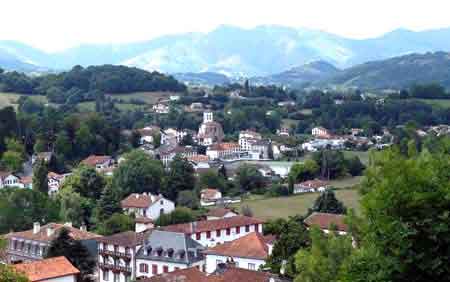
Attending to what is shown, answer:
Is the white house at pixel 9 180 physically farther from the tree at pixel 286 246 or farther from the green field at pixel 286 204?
the tree at pixel 286 246

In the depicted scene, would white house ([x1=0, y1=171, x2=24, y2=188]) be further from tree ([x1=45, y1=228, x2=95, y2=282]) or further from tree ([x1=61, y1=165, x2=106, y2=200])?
tree ([x1=45, y1=228, x2=95, y2=282])

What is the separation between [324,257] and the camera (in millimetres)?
14602

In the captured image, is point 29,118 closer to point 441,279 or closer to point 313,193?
point 313,193

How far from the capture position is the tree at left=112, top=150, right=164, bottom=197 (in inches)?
2221

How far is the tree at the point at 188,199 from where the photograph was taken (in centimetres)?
5316

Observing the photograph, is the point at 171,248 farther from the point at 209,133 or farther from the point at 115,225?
the point at 209,133

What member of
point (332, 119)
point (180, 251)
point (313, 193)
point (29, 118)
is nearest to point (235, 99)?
point (332, 119)

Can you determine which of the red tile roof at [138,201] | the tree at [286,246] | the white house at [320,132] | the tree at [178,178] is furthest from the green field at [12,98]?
the tree at [286,246]

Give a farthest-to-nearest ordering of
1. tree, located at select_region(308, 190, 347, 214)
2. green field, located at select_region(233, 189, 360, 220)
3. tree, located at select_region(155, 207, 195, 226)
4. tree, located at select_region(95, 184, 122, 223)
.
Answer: green field, located at select_region(233, 189, 360, 220)
tree, located at select_region(308, 190, 347, 214)
tree, located at select_region(95, 184, 122, 223)
tree, located at select_region(155, 207, 195, 226)

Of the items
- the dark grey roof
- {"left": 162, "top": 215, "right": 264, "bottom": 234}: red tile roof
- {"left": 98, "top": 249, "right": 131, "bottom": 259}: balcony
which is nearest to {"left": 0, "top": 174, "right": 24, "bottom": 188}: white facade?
{"left": 162, "top": 215, "right": 264, "bottom": 234}: red tile roof

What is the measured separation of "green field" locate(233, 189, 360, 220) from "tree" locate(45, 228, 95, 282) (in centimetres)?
1749

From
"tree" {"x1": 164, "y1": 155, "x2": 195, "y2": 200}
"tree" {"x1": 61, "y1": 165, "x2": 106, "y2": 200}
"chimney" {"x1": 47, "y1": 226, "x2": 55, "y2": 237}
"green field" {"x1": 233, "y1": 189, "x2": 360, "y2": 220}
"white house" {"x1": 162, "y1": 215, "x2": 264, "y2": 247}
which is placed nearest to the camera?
"white house" {"x1": 162, "y1": 215, "x2": 264, "y2": 247}

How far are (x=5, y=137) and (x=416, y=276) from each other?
6230 centimetres

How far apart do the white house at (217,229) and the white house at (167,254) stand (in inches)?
71.7
